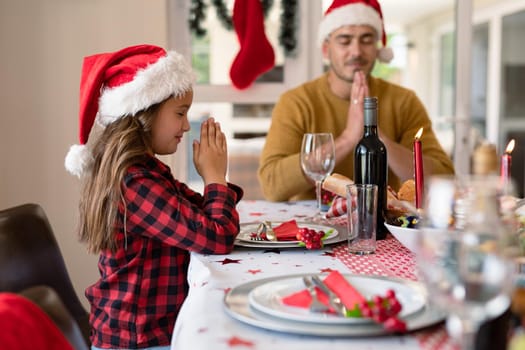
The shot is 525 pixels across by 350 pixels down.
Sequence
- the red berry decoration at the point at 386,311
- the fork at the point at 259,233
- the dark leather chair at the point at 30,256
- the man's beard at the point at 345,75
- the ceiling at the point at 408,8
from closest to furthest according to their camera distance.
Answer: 1. the red berry decoration at the point at 386,311
2. the fork at the point at 259,233
3. the dark leather chair at the point at 30,256
4. the man's beard at the point at 345,75
5. the ceiling at the point at 408,8

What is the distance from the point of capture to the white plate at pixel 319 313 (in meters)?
0.78

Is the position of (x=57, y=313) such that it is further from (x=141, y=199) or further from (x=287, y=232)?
(x=287, y=232)

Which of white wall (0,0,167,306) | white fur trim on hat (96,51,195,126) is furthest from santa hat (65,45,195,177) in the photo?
white wall (0,0,167,306)

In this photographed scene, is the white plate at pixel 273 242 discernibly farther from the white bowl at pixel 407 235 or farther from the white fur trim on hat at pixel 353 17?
the white fur trim on hat at pixel 353 17

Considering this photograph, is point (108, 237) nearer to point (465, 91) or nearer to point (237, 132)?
point (237, 132)

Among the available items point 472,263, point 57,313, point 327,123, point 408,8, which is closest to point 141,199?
point 57,313

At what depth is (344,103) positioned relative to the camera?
7.84ft

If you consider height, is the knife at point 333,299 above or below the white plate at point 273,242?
above

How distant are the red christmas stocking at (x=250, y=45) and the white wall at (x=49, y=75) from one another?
0.34 metres

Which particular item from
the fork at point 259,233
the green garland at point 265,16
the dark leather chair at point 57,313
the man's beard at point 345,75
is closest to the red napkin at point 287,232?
the fork at point 259,233

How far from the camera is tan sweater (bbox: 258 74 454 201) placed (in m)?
2.19

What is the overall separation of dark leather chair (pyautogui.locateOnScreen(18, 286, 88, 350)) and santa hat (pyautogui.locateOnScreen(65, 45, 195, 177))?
0.59 m

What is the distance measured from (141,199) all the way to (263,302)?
1.58 ft

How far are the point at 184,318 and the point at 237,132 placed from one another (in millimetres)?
2232
